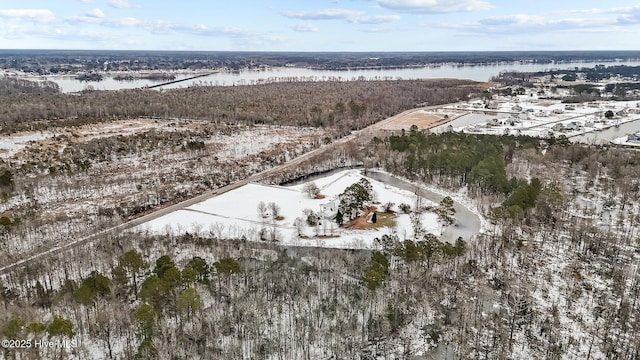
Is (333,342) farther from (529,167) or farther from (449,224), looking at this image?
(529,167)

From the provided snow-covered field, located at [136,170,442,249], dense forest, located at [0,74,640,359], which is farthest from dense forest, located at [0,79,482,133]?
snow-covered field, located at [136,170,442,249]

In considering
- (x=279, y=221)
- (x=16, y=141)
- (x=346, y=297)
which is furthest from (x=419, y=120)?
(x=346, y=297)

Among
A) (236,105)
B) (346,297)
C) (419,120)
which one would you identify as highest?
(236,105)

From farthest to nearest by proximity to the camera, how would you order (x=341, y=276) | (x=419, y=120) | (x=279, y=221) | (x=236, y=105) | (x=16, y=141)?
(x=236, y=105), (x=419, y=120), (x=16, y=141), (x=279, y=221), (x=341, y=276)

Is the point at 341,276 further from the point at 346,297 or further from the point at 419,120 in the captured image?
the point at 419,120

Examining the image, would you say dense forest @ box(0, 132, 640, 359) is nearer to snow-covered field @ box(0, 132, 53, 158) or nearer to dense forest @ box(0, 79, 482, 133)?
snow-covered field @ box(0, 132, 53, 158)

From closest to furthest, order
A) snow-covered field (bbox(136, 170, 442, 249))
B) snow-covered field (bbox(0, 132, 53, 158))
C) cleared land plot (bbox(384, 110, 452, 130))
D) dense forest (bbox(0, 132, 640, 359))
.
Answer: dense forest (bbox(0, 132, 640, 359)) < snow-covered field (bbox(136, 170, 442, 249)) < snow-covered field (bbox(0, 132, 53, 158)) < cleared land plot (bbox(384, 110, 452, 130))

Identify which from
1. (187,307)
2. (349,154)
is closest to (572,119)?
(349,154)

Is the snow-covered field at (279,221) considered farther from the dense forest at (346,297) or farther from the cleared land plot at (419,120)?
the cleared land plot at (419,120)
